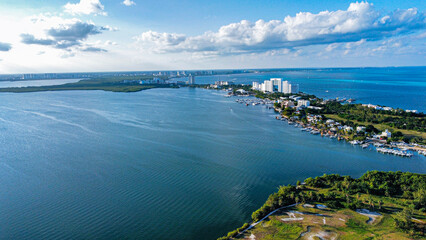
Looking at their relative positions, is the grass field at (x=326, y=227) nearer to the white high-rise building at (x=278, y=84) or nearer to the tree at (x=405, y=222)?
the tree at (x=405, y=222)

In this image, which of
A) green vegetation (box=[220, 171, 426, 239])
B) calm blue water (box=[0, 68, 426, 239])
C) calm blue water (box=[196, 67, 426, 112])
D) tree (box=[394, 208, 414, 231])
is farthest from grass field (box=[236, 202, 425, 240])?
calm blue water (box=[196, 67, 426, 112])

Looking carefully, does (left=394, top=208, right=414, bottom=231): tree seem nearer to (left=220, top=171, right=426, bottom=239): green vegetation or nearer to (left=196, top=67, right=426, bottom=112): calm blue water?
(left=220, top=171, right=426, bottom=239): green vegetation

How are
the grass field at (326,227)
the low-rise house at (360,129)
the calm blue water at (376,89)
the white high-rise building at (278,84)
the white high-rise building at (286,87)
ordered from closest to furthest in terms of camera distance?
1. the grass field at (326,227)
2. the low-rise house at (360,129)
3. the calm blue water at (376,89)
4. the white high-rise building at (286,87)
5. the white high-rise building at (278,84)

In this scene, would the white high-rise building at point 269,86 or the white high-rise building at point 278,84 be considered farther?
the white high-rise building at point 278,84

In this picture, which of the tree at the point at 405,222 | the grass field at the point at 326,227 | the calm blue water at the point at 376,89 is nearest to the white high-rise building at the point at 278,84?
the calm blue water at the point at 376,89

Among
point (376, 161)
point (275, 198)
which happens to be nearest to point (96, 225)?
point (275, 198)

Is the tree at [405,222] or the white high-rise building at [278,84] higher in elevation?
the white high-rise building at [278,84]
